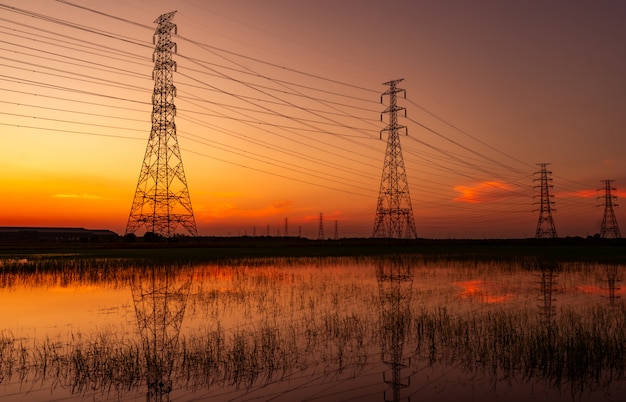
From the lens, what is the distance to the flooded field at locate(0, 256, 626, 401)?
1094 centimetres

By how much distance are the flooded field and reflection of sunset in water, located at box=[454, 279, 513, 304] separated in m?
0.23

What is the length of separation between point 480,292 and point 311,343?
53.1ft

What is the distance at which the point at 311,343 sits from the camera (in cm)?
1527

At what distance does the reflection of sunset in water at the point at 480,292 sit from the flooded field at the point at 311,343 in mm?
235

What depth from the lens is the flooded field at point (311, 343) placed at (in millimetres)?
10938

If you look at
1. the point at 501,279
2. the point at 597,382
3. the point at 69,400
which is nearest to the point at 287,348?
the point at 69,400

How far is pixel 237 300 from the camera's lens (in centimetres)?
2427

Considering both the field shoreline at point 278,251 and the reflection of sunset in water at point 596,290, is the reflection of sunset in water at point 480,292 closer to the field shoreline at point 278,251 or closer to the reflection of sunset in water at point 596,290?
the reflection of sunset in water at point 596,290

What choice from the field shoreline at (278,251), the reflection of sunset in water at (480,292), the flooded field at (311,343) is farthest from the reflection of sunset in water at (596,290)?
the field shoreline at (278,251)

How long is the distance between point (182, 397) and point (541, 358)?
9.49 meters

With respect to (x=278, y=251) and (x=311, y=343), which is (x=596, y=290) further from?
(x=278, y=251)

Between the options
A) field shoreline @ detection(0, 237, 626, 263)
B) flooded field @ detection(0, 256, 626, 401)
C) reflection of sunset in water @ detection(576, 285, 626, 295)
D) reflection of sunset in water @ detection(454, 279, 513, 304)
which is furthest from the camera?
field shoreline @ detection(0, 237, 626, 263)

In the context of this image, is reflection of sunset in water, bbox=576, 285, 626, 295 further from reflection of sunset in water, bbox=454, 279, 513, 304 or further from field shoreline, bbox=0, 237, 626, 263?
field shoreline, bbox=0, 237, 626, 263

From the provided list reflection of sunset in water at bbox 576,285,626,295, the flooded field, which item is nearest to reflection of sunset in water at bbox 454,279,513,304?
the flooded field
